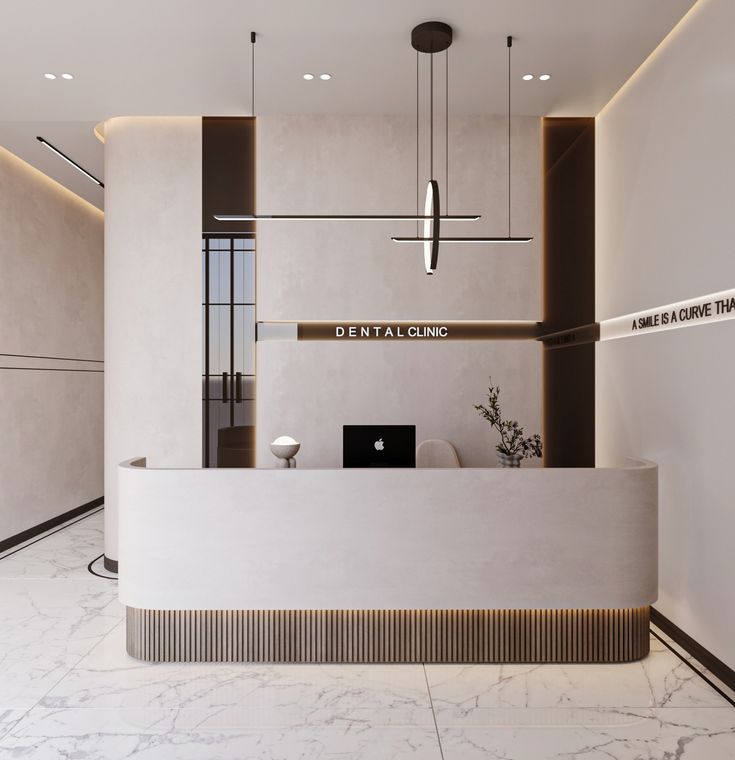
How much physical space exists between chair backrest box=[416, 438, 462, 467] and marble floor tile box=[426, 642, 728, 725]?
1.84 meters

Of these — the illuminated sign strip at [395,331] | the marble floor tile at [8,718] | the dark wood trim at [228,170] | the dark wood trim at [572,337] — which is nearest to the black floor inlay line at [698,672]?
the dark wood trim at [572,337]

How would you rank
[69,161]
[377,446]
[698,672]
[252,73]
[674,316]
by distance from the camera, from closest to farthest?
1. [698,672]
2. [674,316]
3. [377,446]
4. [252,73]
5. [69,161]

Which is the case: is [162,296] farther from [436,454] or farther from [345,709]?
[345,709]

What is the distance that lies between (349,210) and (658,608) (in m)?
3.93

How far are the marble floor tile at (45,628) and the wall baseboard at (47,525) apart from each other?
3.47ft

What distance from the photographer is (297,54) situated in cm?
441

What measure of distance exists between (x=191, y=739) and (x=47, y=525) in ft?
15.7

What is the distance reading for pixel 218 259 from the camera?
545 centimetres

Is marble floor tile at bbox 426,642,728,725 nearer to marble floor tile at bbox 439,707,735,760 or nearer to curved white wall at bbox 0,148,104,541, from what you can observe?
marble floor tile at bbox 439,707,735,760

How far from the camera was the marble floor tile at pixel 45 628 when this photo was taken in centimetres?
346

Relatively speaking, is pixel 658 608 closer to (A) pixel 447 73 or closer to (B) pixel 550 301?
(B) pixel 550 301

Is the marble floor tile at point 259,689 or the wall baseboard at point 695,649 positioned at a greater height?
the wall baseboard at point 695,649

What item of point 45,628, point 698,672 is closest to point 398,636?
point 698,672

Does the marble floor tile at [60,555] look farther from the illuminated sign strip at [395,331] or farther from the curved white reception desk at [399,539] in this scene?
the illuminated sign strip at [395,331]
